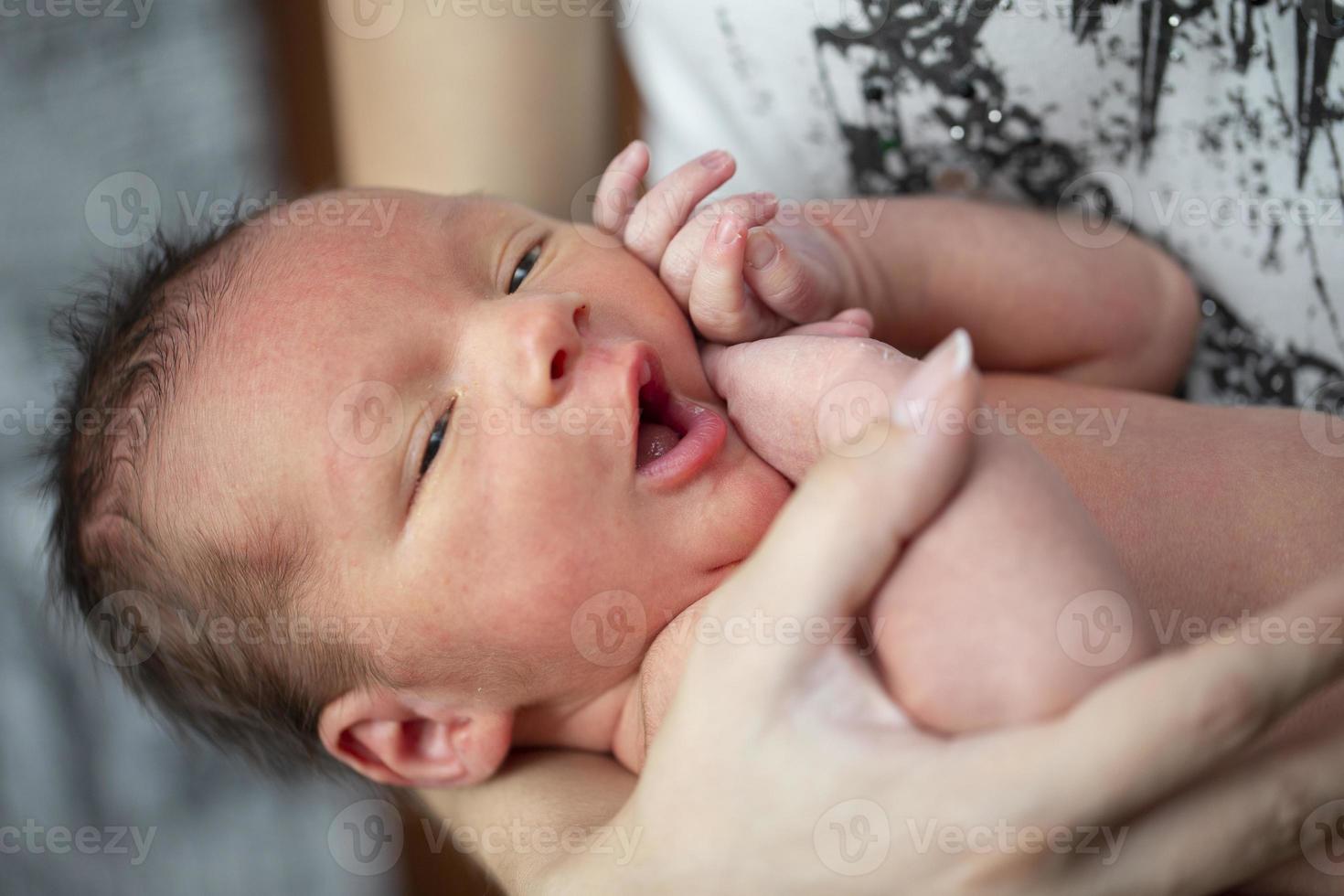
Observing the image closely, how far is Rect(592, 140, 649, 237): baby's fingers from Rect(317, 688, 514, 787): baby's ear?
1.89 feet

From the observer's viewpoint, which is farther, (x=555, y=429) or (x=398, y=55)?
(x=398, y=55)

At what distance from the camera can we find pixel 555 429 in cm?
94

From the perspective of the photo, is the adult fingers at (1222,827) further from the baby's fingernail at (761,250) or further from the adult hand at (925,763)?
the baby's fingernail at (761,250)

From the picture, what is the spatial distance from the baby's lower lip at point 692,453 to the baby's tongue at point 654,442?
0.01 m

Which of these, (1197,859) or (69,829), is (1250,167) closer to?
(1197,859)

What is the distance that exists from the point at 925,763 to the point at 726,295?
1.69 feet

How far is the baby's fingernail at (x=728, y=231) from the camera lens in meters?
0.98

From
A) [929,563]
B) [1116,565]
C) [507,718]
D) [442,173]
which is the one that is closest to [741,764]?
[929,563]

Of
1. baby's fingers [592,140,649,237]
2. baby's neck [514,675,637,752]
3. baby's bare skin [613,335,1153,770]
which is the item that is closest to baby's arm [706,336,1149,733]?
baby's bare skin [613,335,1153,770]

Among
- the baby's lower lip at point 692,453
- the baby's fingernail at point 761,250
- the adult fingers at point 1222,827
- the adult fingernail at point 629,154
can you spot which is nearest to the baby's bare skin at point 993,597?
the adult fingers at point 1222,827

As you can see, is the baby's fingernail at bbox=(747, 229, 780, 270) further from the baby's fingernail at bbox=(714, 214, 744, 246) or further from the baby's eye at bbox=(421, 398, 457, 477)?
the baby's eye at bbox=(421, 398, 457, 477)

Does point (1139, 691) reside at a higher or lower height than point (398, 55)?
lower

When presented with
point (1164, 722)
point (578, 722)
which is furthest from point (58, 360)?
point (1164, 722)

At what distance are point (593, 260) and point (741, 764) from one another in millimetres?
593
